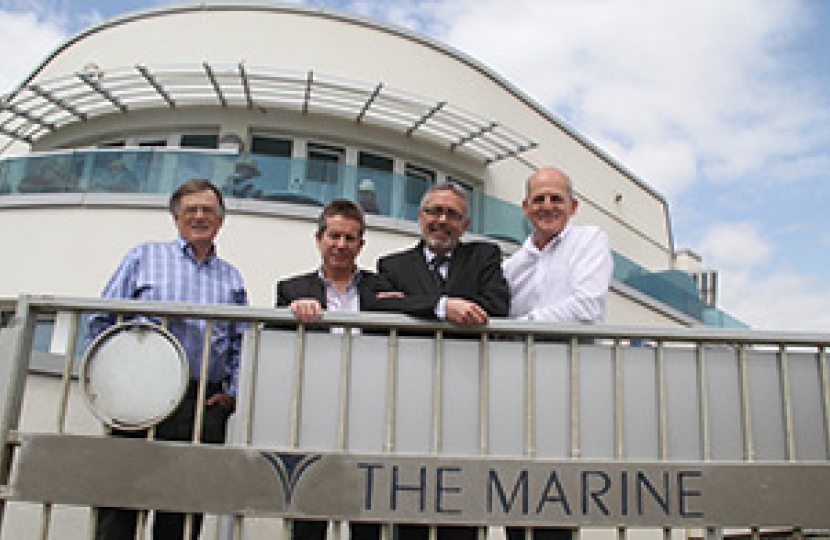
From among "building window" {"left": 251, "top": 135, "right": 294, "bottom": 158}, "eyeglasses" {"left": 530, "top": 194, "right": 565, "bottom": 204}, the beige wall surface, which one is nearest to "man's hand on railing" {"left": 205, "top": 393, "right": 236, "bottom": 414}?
"eyeglasses" {"left": 530, "top": 194, "right": 565, "bottom": 204}

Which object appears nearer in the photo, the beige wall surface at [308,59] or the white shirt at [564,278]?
the white shirt at [564,278]

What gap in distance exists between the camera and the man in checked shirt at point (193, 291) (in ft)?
8.30

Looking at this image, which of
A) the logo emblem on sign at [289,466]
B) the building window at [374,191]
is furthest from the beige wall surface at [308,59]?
the logo emblem on sign at [289,466]

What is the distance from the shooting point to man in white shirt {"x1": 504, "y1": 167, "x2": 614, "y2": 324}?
280 centimetres

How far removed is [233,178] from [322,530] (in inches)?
290

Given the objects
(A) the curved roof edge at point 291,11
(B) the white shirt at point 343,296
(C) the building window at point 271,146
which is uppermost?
(A) the curved roof edge at point 291,11

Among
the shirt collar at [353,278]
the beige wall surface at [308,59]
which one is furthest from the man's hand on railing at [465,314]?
the beige wall surface at [308,59]

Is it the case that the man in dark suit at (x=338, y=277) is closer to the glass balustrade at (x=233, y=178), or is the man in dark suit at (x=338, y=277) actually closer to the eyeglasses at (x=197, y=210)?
the eyeglasses at (x=197, y=210)

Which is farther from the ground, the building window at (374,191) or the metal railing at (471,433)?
the building window at (374,191)

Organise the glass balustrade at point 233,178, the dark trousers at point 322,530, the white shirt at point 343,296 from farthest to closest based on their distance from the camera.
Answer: the glass balustrade at point 233,178 < the white shirt at point 343,296 < the dark trousers at point 322,530

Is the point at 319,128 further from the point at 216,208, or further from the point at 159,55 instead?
the point at 216,208

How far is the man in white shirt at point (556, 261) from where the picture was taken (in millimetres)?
2766

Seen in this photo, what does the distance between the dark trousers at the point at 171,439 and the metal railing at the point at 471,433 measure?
0.59 ft

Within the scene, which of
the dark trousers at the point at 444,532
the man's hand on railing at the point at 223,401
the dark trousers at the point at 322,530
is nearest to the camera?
the dark trousers at the point at 444,532
